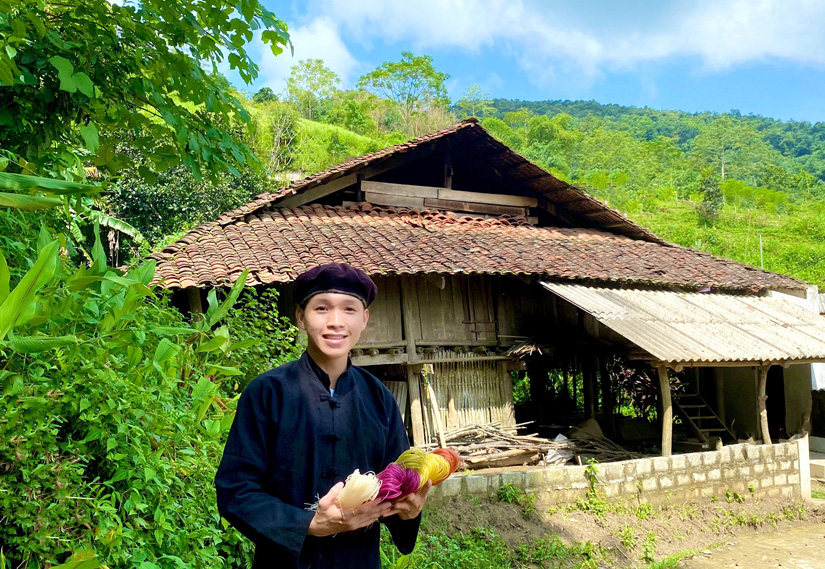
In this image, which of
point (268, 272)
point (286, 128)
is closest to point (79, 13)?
point (268, 272)

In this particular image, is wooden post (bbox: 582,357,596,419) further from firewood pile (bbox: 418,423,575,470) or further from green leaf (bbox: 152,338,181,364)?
green leaf (bbox: 152,338,181,364)

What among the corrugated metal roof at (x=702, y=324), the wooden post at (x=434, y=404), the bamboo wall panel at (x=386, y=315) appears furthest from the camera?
the wooden post at (x=434, y=404)

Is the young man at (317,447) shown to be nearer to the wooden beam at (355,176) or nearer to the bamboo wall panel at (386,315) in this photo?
the bamboo wall panel at (386,315)

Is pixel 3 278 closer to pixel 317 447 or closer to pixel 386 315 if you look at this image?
pixel 317 447

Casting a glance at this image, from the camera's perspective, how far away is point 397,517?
2.11 metres

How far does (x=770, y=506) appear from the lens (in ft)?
32.6

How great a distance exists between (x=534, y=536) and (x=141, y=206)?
1342cm

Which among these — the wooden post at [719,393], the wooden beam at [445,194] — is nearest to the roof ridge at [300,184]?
the wooden beam at [445,194]

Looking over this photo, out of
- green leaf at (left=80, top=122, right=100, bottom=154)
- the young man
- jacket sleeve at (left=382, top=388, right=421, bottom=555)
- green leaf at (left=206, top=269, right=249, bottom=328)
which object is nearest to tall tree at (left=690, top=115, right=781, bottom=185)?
green leaf at (left=206, top=269, right=249, bottom=328)

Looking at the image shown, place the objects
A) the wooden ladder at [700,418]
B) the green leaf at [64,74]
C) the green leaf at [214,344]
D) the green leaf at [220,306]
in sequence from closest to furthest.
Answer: the green leaf at [214,344] < the green leaf at [220,306] < the green leaf at [64,74] < the wooden ladder at [700,418]

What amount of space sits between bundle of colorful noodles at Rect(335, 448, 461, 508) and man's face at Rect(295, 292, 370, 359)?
0.41 metres

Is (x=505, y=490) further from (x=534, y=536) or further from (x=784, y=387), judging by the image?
(x=784, y=387)

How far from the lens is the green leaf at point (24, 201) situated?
1.76m

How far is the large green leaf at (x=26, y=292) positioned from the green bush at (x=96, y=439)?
0.95 ft
